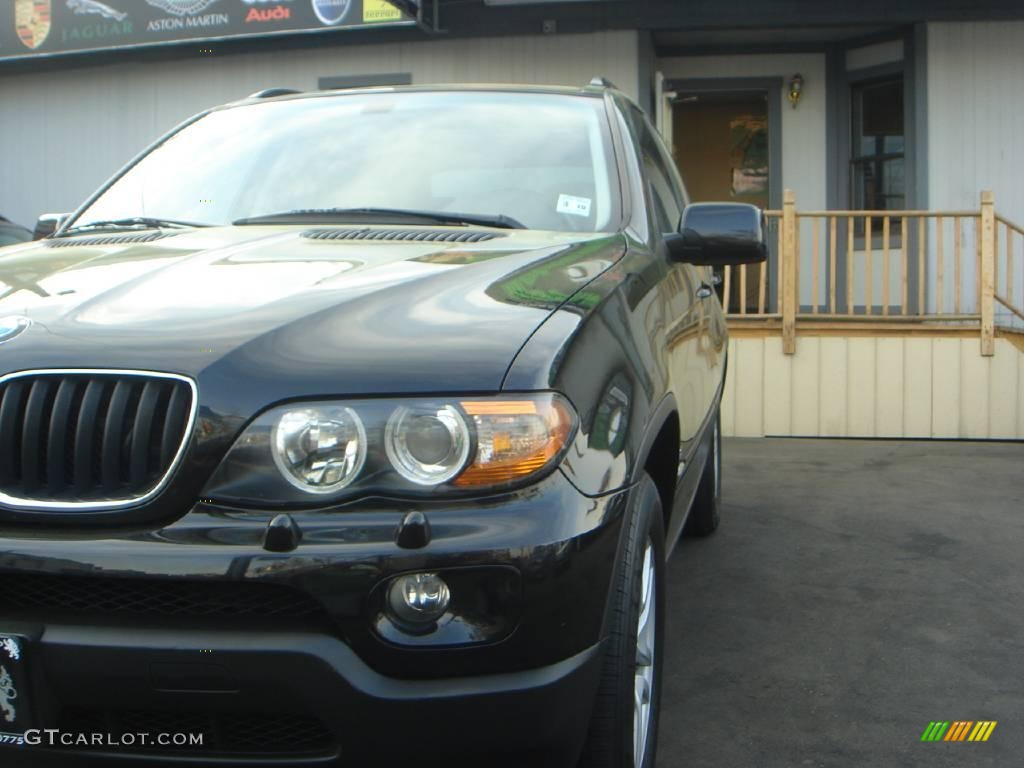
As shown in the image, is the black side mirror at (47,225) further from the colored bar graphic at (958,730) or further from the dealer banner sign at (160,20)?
the dealer banner sign at (160,20)

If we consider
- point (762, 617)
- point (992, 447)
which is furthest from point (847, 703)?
point (992, 447)

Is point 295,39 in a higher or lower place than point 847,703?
higher

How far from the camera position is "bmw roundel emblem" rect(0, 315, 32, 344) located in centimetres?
208

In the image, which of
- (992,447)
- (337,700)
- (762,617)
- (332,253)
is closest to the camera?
(337,700)

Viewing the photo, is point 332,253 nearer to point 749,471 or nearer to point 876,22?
point 749,471

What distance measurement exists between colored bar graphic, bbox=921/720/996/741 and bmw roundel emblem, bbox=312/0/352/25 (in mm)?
9686

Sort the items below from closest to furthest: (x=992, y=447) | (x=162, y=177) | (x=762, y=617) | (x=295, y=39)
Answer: (x=162, y=177) → (x=762, y=617) → (x=992, y=447) → (x=295, y=39)

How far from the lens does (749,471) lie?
24.5 feet

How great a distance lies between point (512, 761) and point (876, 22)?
1016 cm

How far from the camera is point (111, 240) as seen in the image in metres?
3.06

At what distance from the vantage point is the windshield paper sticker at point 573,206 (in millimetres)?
3250

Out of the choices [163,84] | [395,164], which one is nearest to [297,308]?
[395,164]

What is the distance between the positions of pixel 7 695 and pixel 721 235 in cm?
214

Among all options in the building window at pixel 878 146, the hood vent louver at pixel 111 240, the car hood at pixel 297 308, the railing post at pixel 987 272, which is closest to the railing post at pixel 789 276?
the railing post at pixel 987 272
